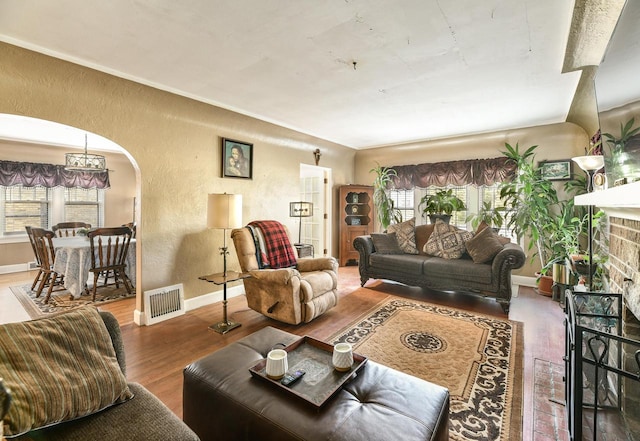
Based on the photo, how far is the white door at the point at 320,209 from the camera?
579 cm

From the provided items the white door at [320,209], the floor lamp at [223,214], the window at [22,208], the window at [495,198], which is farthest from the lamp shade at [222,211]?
the window at [22,208]

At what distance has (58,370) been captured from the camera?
3.37 feet

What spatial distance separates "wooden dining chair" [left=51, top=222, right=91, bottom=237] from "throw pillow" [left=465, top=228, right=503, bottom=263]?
240 inches

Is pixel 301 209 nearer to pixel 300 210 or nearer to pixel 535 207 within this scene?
pixel 300 210

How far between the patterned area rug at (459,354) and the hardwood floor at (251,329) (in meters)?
0.10

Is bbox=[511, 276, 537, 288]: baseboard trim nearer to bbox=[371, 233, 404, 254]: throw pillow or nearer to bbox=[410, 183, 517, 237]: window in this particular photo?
bbox=[410, 183, 517, 237]: window

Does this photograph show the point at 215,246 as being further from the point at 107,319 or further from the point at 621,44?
the point at 621,44

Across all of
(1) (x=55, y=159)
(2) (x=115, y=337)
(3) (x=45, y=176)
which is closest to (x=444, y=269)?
(2) (x=115, y=337)

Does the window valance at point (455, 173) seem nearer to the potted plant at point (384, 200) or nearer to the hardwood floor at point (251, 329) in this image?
the potted plant at point (384, 200)

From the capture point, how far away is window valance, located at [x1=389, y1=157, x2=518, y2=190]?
15.3 feet

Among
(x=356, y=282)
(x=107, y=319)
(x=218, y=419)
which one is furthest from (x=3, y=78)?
(x=356, y=282)

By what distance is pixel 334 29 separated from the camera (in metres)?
2.04

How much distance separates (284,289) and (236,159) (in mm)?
1936

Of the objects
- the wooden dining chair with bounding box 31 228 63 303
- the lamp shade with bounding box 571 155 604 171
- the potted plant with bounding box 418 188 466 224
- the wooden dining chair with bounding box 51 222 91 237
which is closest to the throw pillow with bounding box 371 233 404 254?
the potted plant with bounding box 418 188 466 224
